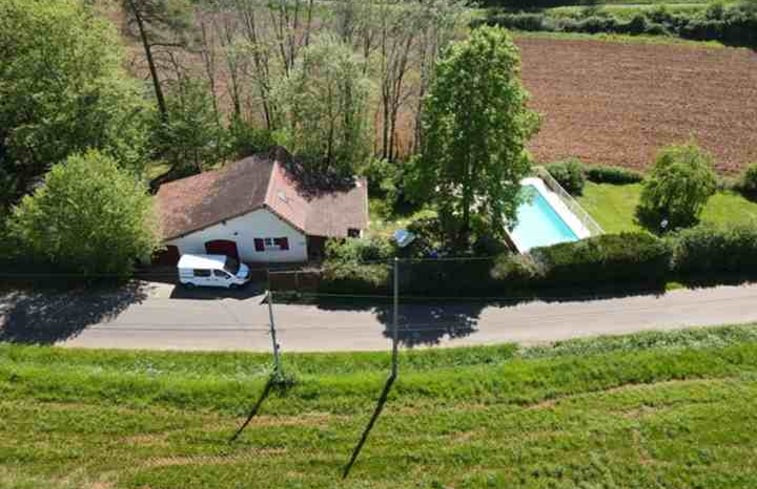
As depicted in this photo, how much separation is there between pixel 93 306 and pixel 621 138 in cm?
4122

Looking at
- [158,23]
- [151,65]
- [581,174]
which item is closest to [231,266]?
[151,65]

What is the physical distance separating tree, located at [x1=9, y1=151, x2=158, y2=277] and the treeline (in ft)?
194

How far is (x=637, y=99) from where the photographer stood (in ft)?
192

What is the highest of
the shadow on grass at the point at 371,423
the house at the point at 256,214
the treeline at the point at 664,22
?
the treeline at the point at 664,22

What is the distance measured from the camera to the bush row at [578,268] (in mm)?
33250

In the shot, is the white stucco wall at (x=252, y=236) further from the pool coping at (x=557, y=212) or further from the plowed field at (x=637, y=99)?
the plowed field at (x=637, y=99)

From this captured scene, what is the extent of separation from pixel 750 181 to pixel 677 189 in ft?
29.6

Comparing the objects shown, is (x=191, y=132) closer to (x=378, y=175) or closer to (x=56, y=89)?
(x=56, y=89)

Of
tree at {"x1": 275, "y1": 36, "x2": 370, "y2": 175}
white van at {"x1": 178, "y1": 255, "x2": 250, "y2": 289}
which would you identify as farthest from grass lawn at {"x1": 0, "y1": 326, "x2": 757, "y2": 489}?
tree at {"x1": 275, "y1": 36, "x2": 370, "y2": 175}

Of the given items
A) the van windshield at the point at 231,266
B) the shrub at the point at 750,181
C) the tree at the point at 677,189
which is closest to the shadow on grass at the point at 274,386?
the van windshield at the point at 231,266

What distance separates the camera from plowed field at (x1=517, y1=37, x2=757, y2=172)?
5044cm

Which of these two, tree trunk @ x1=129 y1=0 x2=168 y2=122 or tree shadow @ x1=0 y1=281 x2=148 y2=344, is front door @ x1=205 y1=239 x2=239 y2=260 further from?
tree trunk @ x1=129 y1=0 x2=168 y2=122

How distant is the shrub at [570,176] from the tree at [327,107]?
43.4ft

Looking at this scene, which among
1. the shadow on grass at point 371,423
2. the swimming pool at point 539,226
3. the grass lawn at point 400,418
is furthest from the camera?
the swimming pool at point 539,226
